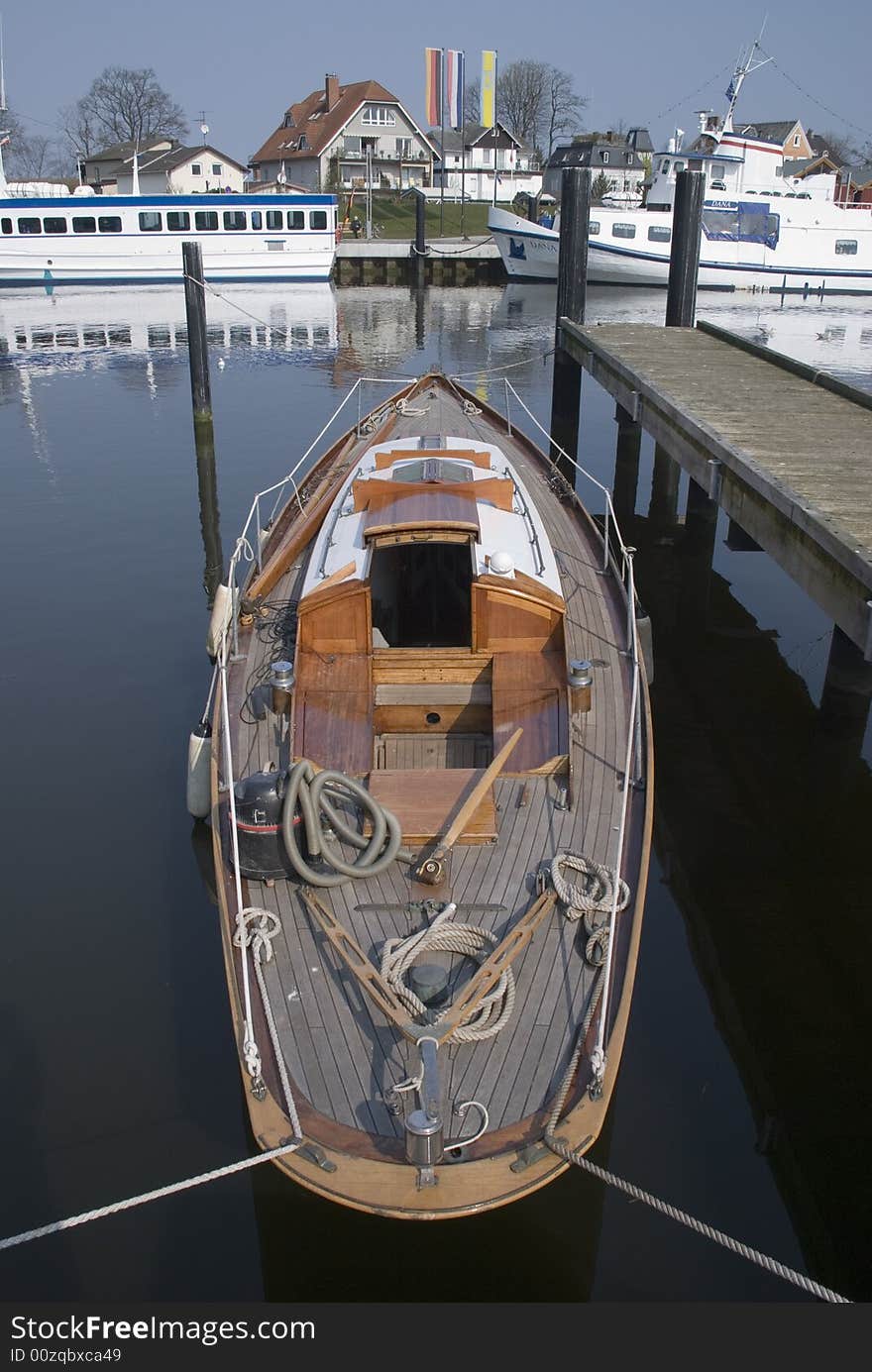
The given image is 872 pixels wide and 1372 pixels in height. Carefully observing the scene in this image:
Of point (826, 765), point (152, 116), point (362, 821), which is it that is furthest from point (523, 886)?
point (152, 116)

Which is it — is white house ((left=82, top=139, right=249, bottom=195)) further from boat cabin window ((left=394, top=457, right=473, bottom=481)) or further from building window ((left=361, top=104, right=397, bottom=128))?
boat cabin window ((left=394, top=457, right=473, bottom=481))

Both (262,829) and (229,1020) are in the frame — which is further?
(229,1020)

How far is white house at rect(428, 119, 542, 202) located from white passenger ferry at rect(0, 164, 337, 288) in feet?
136

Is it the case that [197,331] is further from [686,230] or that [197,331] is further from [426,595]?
[426,595]

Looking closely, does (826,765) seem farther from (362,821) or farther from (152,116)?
(152,116)

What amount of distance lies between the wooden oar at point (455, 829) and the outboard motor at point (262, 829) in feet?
3.23

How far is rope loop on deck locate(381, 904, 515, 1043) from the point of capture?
6242 millimetres

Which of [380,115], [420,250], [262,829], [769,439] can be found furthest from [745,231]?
[262,829]

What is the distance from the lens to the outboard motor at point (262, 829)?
7.33m

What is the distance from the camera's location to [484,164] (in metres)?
91.1

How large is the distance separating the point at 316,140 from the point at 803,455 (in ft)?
268

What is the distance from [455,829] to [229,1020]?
8.08 ft

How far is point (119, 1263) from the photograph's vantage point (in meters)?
6.32

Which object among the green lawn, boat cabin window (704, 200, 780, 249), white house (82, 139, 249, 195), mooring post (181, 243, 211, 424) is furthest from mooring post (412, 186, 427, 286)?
mooring post (181, 243, 211, 424)
